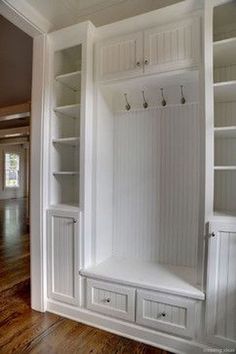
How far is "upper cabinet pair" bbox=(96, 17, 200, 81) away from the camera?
171 centimetres

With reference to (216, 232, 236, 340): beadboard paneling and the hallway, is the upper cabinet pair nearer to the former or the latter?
(216, 232, 236, 340): beadboard paneling

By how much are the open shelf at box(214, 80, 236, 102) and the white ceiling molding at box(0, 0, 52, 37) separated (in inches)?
61.3

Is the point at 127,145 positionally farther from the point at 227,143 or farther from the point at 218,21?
the point at 218,21

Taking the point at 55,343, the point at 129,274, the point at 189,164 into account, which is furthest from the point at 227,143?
the point at 55,343

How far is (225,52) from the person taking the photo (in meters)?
1.75

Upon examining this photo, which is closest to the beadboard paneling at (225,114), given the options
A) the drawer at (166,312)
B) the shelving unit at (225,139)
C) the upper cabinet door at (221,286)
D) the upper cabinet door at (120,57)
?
the shelving unit at (225,139)

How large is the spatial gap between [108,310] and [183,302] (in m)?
0.61

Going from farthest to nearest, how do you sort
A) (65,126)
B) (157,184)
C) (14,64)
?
(14,64), (65,126), (157,184)

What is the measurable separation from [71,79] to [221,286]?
2088 millimetres

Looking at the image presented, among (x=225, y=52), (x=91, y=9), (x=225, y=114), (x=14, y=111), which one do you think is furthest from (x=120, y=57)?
(x=14, y=111)

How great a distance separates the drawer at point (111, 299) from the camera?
5.98 ft

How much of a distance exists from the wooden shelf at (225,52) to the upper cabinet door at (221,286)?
122 cm

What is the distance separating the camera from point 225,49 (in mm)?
1706

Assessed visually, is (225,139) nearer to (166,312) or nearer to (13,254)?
(166,312)
